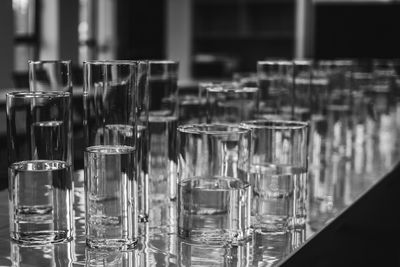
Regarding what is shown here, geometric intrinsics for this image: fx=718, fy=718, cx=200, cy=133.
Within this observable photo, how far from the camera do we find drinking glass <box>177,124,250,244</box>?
913mm

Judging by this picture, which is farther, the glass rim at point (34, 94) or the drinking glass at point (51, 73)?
the drinking glass at point (51, 73)

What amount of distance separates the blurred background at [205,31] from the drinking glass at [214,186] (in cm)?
751

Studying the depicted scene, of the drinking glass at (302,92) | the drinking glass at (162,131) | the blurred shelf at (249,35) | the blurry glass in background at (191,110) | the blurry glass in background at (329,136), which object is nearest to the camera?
the drinking glass at (162,131)

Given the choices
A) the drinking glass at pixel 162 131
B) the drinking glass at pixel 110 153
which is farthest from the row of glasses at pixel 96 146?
the drinking glass at pixel 162 131

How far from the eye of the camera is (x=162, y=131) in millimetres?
1171

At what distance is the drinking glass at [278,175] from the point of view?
1.02 meters

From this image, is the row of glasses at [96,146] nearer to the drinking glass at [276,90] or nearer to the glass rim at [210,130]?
the glass rim at [210,130]

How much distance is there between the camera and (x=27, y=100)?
887mm

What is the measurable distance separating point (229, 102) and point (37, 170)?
1.44 ft

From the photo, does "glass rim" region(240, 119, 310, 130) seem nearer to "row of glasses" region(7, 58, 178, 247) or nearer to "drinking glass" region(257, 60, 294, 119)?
"row of glasses" region(7, 58, 178, 247)

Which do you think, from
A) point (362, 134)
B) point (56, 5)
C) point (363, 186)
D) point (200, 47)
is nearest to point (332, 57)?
point (200, 47)

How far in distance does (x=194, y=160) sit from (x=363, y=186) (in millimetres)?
578

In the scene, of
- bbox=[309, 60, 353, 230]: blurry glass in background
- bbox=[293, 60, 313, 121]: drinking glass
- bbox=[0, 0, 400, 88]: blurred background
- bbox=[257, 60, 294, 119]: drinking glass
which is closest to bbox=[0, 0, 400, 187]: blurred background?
bbox=[0, 0, 400, 88]: blurred background

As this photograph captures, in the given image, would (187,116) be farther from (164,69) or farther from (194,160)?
(194,160)
